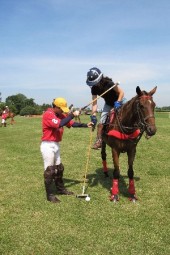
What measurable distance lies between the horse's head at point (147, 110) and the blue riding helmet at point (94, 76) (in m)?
1.79

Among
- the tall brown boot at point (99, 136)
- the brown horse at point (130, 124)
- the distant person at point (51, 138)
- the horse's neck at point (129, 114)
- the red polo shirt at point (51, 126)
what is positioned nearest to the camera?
the brown horse at point (130, 124)

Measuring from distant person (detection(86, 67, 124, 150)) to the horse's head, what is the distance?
1.13 meters

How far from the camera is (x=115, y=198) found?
8.52 metres

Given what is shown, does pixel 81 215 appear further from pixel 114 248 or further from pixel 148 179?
pixel 148 179

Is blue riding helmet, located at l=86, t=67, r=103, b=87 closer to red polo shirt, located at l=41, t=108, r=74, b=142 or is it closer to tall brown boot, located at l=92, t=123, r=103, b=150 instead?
red polo shirt, located at l=41, t=108, r=74, b=142

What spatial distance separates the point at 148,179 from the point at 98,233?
4.60 metres

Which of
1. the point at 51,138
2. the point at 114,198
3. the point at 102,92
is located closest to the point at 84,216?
the point at 114,198

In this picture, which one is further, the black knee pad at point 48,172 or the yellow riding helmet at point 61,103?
the black knee pad at point 48,172

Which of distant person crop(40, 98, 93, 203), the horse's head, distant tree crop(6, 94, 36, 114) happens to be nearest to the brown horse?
the horse's head

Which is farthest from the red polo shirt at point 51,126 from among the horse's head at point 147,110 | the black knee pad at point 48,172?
the horse's head at point 147,110

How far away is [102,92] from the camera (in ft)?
31.1

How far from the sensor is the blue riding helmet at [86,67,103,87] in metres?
8.94

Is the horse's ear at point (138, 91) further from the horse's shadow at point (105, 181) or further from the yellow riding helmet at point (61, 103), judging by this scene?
the horse's shadow at point (105, 181)

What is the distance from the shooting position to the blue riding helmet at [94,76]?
894 centimetres
